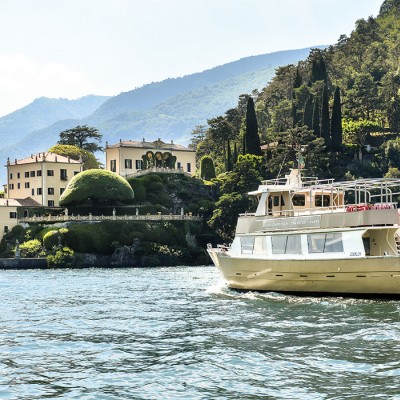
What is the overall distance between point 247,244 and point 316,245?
5482mm

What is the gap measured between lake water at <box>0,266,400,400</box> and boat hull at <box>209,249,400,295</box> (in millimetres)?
742

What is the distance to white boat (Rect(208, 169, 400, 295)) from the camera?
124 feet

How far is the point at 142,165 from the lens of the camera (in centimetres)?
12950

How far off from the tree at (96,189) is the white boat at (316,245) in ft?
209

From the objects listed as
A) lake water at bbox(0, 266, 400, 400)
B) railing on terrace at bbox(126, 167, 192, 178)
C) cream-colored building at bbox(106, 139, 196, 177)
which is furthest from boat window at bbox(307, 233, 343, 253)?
cream-colored building at bbox(106, 139, 196, 177)

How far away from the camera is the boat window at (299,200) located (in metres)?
46.2

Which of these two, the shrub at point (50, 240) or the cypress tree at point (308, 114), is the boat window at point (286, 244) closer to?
the shrub at point (50, 240)

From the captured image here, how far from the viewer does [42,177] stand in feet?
396

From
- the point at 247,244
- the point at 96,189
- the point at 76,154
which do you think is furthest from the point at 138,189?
the point at 247,244

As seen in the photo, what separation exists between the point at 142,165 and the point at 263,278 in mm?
88254

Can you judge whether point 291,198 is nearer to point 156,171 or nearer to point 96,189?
point 96,189

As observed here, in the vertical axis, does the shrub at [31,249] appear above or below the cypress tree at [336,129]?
below

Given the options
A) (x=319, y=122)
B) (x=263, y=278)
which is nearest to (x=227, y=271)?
(x=263, y=278)

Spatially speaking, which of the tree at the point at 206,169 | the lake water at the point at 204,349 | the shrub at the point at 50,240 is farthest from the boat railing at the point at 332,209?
the tree at the point at 206,169
